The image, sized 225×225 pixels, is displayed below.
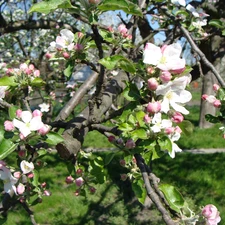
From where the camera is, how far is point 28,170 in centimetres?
136

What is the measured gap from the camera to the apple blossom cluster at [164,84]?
102cm

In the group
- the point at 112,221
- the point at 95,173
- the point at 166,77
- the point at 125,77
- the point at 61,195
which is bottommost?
the point at 61,195

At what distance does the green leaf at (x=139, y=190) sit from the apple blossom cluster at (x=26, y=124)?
0.37m

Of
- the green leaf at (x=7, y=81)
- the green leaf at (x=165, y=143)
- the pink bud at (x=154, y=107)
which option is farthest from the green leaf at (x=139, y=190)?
the green leaf at (x=7, y=81)

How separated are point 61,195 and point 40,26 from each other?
7.10 ft

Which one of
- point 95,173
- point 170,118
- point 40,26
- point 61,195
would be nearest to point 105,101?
point 95,173

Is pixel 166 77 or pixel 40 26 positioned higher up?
pixel 166 77

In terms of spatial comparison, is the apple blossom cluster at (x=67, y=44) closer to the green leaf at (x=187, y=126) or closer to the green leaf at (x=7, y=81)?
the green leaf at (x=7, y=81)

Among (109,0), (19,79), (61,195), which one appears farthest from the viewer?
(61,195)

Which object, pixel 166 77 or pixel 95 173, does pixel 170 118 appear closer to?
pixel 166 77

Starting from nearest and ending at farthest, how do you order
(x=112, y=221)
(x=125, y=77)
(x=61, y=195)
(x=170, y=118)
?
1. (x=170, y=118)
2. (x=125, y=77)
3. (x=112, y=221)
4. (x=61, y=195)

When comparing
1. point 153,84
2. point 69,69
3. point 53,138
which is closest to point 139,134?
point 153,84

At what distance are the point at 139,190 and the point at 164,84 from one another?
42cm

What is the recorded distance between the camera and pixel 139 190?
125 cm
